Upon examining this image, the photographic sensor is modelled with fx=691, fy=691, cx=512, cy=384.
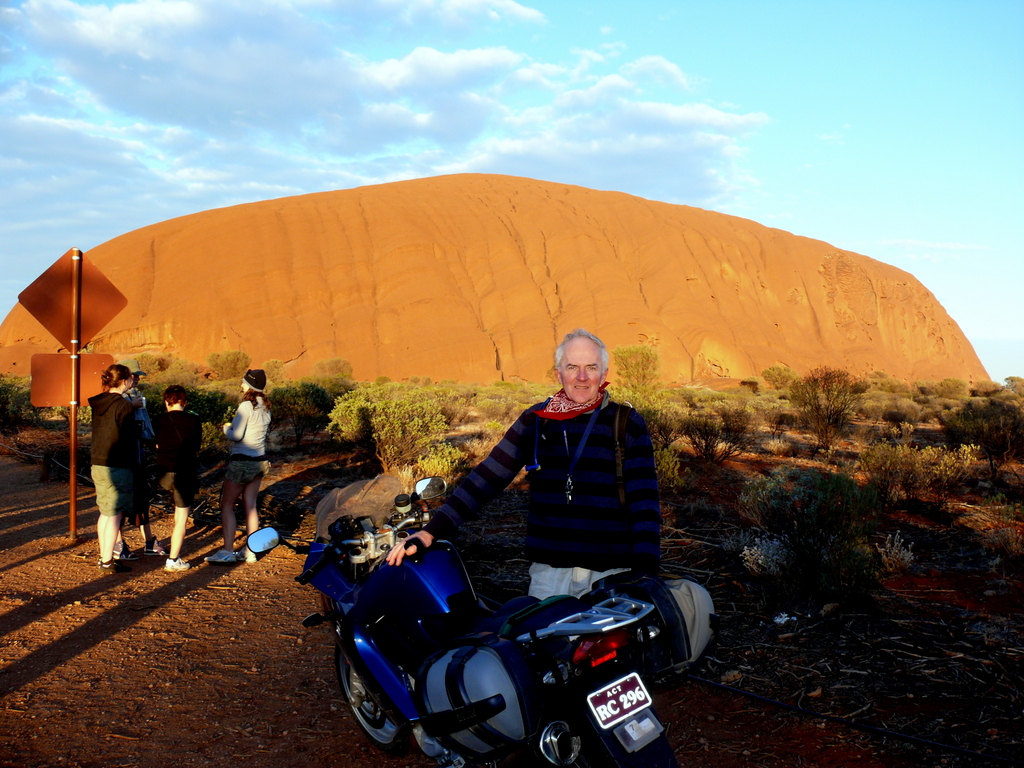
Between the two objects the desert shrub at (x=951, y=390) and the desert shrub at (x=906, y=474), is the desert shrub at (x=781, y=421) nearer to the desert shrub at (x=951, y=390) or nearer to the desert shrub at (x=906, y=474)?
the desert shrub at (x=906, y=474)

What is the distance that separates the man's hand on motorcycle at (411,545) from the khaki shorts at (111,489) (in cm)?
A: 507

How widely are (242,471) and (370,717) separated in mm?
4026

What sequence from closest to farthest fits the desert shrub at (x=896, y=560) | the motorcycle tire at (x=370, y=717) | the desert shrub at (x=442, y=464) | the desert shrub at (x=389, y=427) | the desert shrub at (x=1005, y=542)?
the motorcycle tire at (x=370, y=717) → the desert shrub at (x=896, y=560) → the desert shrub at (x=1005, y=542) → the desert shrub at (x=442, y=464) → the desert shrub at (x=389, y=427)

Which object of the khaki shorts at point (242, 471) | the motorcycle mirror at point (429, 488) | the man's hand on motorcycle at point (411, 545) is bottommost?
the khaki shorts at point (242, 471)

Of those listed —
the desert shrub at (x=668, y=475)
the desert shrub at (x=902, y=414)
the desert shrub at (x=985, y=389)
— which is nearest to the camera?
the desert shrub at (x=668, y=475)

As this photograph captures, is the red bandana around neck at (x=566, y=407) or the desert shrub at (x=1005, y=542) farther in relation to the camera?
the desert shrub at (x=1005, y=542)

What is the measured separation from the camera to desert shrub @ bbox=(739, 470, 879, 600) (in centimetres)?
509

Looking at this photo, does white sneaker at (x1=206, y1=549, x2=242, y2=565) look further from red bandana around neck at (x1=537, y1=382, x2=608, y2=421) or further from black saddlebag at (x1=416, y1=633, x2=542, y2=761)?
black saddlebag at (x1=416, y1=633, x2=542, y2=761)

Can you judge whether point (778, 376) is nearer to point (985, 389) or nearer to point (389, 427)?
point (985, 389)

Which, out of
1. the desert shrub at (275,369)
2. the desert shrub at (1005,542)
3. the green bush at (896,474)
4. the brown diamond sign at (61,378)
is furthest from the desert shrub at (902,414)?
the desert shrub at (275,369)

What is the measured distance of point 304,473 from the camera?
11.6 m

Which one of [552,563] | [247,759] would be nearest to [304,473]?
[247,759]

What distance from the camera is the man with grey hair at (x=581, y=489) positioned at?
2.73m

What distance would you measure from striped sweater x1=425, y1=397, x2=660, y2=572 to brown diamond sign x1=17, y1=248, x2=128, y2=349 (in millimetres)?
6137
